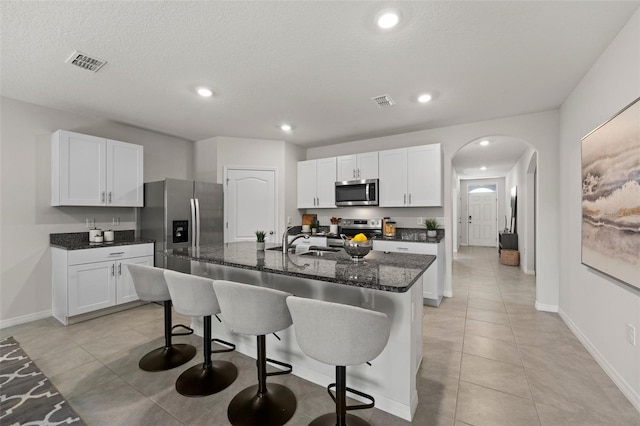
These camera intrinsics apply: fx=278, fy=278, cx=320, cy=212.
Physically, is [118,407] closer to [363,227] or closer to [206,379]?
[206,379]

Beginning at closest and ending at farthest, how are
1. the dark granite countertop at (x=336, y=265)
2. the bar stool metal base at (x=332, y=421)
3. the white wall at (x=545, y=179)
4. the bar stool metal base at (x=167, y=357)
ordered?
1. the dark granite countertop at (x=336, y=265)
2. the bar stool metal base at (x=332, y=421)
3. the bar stool metal base at (x=167, y=357)
4. the white wall at (x=545, y=179)

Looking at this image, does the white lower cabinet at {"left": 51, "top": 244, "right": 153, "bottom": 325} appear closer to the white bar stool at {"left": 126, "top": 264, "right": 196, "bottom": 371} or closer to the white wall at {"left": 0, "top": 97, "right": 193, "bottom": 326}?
the white wall at {"left": 0, "top": 97, "right": 193, "bottom": 326}

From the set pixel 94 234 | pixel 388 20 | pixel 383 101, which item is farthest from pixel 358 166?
pixel 94 234

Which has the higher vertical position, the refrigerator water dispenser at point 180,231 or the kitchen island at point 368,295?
the refrigerator water dispenser at point 180,231

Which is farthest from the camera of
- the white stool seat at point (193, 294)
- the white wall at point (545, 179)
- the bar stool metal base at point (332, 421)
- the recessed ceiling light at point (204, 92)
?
the white wall at point (545, 179)

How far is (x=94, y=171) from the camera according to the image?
12.0 ft

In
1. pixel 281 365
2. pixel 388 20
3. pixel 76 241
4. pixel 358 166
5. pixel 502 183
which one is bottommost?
pixel 281 365

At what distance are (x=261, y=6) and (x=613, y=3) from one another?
2.24m

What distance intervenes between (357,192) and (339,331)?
3.39 m

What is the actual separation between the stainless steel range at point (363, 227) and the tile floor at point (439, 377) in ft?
5.26

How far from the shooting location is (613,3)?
1767mm

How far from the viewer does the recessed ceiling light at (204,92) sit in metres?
2.99

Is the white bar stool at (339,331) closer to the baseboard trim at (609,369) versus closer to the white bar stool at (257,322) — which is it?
the white bar stool at (257,322)

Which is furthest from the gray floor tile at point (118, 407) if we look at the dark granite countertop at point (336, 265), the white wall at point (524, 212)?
the white wall at point (524, 212)
